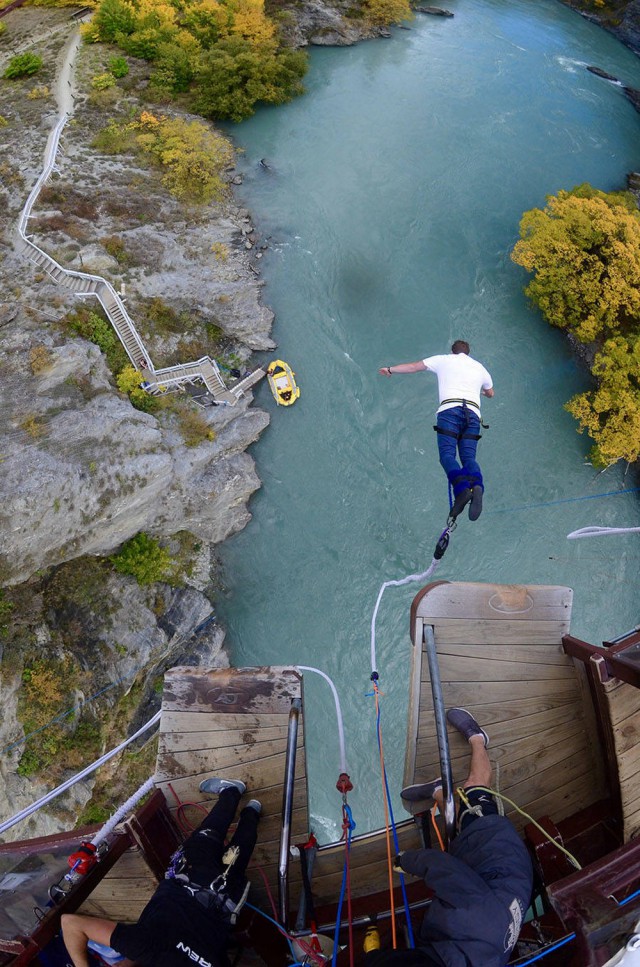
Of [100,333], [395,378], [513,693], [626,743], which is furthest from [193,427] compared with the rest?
[626,743]

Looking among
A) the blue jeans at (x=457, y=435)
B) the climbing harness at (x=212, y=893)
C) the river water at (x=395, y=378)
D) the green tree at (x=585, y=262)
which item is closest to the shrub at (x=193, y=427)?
the river water at (x=395, y=378)

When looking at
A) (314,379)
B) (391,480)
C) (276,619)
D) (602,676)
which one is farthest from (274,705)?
(314,379)

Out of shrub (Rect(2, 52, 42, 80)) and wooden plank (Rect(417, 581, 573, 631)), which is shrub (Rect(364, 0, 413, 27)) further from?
wooden plank (Rect(417, 581, 573, 631))

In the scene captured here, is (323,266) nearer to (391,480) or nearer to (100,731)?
(391,480)

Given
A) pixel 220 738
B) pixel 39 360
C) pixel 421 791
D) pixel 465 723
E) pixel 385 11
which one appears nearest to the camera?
pixel 421 791

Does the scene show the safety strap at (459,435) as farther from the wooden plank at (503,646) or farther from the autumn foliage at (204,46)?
the autumn foliage at (204,46)

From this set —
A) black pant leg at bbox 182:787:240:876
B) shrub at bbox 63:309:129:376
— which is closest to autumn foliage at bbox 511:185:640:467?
shrub at bbox 63:309:129:376

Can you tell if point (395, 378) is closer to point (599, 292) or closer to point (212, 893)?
point (599, 292)
